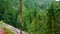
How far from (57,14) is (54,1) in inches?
67.5

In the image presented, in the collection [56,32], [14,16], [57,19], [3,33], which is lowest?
[14,16]

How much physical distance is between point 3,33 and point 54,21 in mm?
4822

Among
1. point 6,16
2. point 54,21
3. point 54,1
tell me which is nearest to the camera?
point 54,21

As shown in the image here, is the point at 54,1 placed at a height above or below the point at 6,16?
above

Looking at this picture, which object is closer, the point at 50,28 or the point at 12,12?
the point at 50,28

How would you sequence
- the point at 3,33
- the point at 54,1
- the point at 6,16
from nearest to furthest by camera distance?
the point at 54,1, the point at 3,33, the point at 6,16

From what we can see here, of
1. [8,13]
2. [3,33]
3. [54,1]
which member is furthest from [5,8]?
[54,1]

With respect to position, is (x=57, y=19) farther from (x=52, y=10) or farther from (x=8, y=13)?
(x=8, y=13)

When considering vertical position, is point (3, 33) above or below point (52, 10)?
below

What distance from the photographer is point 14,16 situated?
97.6 ft

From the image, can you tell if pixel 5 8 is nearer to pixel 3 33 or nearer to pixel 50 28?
pixel 3 33

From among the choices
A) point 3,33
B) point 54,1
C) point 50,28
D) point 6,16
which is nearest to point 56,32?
point 50,28

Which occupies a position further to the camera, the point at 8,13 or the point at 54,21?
the point at 8,13

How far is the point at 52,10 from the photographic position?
41.2 ft
